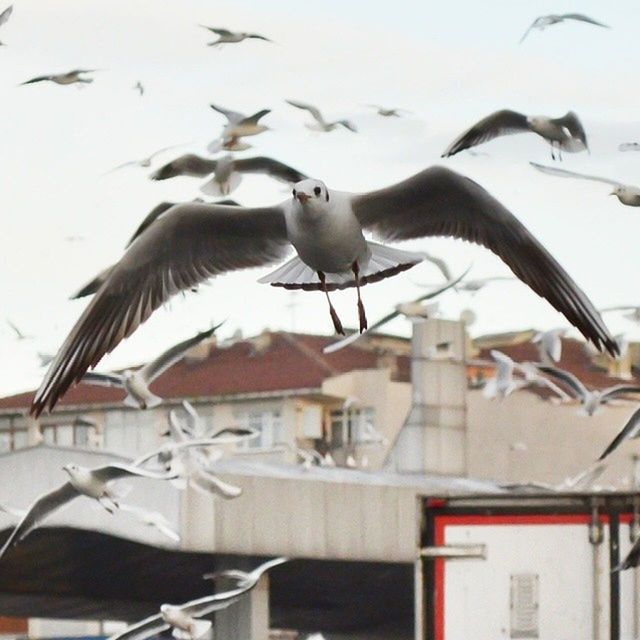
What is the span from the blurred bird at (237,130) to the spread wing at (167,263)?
31.0 feet

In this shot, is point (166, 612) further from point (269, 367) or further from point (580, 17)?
point (269, 367)

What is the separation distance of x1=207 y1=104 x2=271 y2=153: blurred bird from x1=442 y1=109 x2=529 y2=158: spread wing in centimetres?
316

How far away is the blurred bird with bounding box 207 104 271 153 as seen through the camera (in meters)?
24.4

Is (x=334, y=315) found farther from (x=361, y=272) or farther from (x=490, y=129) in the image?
(x=490, y=129)

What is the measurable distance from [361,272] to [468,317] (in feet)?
132

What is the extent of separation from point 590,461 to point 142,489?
1310 inches

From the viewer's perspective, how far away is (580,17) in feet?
78.7

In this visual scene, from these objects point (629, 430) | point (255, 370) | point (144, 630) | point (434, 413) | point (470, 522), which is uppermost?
point (255, 370)

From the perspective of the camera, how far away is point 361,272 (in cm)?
1428

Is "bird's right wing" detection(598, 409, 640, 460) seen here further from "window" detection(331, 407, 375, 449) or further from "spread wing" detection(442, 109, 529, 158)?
"window" detection(331, 407, 375, 449)

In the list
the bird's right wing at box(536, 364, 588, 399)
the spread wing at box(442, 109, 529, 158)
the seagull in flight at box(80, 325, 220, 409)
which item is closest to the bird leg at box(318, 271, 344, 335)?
the spread wing at box(442, 109, 529, 158)

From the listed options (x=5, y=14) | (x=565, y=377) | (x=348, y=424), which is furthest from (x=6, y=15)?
(x=348, y=424)

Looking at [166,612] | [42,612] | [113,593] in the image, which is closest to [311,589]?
[113,593]

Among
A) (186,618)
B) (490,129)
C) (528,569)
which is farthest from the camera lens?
(186,618)
